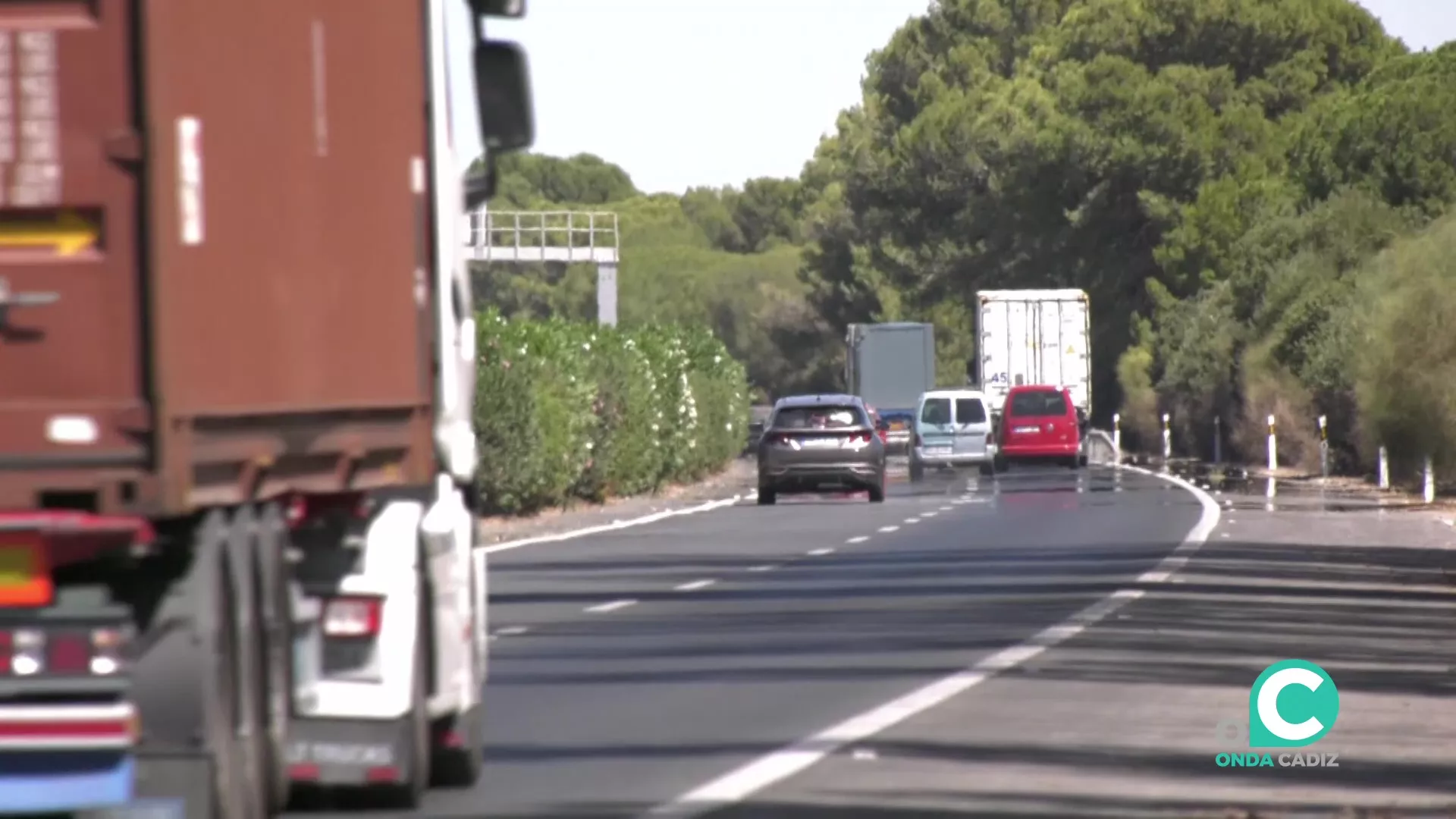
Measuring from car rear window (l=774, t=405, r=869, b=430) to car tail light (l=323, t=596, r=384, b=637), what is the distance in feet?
110

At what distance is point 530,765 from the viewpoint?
1283 cm

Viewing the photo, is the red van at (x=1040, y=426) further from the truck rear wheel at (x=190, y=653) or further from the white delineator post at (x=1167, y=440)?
the truck rear wheel at (x=190, y=653)

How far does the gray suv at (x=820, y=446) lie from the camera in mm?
43812

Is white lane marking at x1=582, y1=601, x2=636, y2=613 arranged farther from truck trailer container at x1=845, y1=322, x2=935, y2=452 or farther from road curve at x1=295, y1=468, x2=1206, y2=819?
truck trailer container at x1=845, y1=322, x2=935, y2=452

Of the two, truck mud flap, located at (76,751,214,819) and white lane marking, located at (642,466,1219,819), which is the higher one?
truck mud flap, located at (76,751,214,819)

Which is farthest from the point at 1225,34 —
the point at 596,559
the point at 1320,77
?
the point at 596,559

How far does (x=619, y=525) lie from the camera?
39.1 m

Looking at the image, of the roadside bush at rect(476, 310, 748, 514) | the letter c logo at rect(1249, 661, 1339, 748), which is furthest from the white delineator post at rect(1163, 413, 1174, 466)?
the letter c logo at rect(1249, 661, 1339, 748)

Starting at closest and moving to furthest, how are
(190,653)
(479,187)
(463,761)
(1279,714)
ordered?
(190,653)
(463,761)
(479,187)
(1279,714)

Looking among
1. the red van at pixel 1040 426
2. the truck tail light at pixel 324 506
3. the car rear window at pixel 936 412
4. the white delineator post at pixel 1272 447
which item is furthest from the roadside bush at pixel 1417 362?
the truck tail light at pixel 324 506

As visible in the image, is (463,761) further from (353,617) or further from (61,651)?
(61,651)

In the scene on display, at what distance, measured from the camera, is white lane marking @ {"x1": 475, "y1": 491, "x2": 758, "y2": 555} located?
34.0m

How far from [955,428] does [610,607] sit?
33.6m

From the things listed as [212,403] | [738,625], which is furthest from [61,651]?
[738,625]
